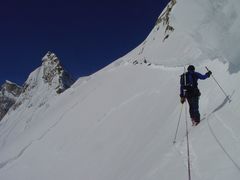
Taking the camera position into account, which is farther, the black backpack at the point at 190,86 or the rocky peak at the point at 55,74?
the rocky peak at the point at 55,74

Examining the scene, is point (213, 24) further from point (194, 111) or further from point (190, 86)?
point (194, 111)

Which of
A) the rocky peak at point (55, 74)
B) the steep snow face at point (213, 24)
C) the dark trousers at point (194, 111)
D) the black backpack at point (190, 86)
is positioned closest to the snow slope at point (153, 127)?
the steep snow face at point (213, 24)

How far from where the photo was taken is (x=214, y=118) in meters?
9.19

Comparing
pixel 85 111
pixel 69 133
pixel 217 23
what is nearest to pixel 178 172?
pixel 217 23

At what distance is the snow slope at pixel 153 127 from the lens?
800 centimetres

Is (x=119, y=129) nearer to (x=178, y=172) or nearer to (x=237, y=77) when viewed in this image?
(x=237, y=77)

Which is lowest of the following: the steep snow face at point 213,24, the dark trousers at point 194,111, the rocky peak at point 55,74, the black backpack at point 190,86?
the dark trousers at point 194,111

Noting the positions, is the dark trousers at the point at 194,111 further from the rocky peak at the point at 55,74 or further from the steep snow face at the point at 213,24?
the rocky peak at the point at 55,74

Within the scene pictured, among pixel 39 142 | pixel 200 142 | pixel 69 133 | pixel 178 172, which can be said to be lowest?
pixel 178 172

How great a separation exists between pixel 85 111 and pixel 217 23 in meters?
17.0

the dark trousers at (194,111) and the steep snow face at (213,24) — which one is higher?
the steep snow face at (213,24)

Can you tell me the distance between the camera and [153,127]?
14508 mm

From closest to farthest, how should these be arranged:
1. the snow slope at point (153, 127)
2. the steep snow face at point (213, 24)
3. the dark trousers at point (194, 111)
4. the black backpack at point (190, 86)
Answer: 1. the snow slope at point (153, 127)
2. the dark trousers at point (194, 111)
3. the black backpack at point (190, 86)
4. the steep snow face at point (213, 24)

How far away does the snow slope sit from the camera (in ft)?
26.2
